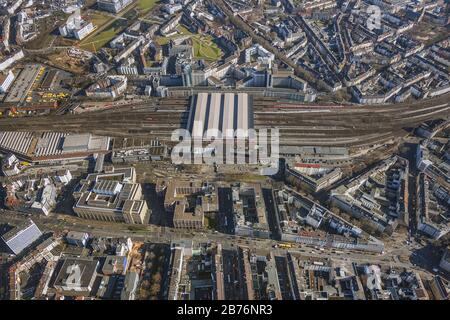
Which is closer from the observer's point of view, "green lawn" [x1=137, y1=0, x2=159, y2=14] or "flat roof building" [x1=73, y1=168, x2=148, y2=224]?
"flat roof building" [x1=73, y1=168, x2=148, y2=224]

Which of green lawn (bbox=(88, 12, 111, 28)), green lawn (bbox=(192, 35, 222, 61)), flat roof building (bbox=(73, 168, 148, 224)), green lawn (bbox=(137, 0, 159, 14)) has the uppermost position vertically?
green lawn (bbox=(137, 0, 159, 14))

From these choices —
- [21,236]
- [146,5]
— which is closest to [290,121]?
[21,236]

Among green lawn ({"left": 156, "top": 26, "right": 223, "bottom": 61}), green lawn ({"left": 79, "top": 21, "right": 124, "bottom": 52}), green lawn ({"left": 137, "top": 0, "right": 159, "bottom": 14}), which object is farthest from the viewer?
green lawn ({"left": 137, "top": 0, "right": 159, "bottom": 14})

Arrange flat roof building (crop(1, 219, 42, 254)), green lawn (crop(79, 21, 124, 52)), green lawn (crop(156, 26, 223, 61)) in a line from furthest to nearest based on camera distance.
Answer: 1. green lawn (crop(79, 21, 124, 52))
2. green lawn (crop(156, 26, 223, 61))
3. flat roof building (crop(1, 219, 42, 254))

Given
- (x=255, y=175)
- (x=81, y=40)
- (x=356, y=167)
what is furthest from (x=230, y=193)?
(x=81, y=40)

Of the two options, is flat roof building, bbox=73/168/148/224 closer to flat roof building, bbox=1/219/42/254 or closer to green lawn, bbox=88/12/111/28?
flat roof building, bbox=1/219/42/254

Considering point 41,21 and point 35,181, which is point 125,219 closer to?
point 35,181

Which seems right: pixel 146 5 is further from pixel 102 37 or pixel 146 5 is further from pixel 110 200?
pixel 110 200

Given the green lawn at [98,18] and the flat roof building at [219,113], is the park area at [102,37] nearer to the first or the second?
the green lawn at [98,18]

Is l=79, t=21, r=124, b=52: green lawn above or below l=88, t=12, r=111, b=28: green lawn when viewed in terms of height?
below

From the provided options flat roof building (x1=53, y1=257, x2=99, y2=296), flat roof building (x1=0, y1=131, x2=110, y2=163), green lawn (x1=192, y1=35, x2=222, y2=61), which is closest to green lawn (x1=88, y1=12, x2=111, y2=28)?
green lawn (x1=192, y1=35, x2=222, y2=61)

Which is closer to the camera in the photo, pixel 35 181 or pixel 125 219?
pixel 125 219
